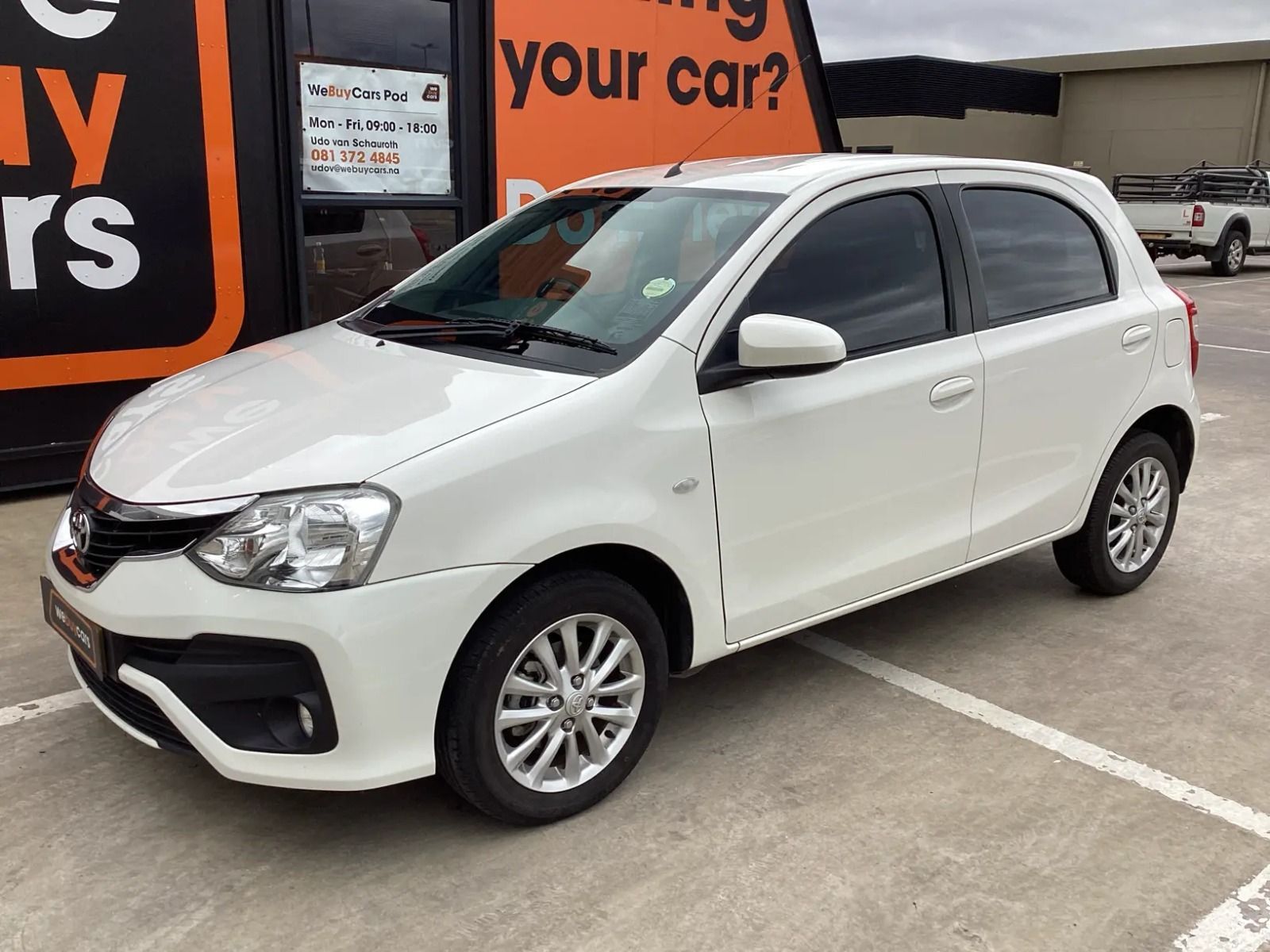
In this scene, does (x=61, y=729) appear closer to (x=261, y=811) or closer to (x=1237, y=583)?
(x=261, y=811)

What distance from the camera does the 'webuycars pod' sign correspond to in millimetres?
7312

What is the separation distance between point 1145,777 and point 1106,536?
1.43m

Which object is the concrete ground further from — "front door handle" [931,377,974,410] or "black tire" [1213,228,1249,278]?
"black tire" [1213,228,1249,278]

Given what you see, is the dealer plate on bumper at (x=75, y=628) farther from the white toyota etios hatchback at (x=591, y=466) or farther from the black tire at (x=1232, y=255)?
the black tire at (x=1232, y=255)

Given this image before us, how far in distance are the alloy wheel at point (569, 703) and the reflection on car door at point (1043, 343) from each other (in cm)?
155

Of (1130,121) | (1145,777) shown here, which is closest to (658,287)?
(1145,777)

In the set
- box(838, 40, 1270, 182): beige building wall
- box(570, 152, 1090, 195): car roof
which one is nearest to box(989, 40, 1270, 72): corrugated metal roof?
box(838, 40, 1270, 182): beige building wall

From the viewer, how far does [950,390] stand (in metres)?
3.78

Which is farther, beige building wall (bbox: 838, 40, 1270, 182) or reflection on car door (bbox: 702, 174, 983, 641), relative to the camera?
beige building wall (bbox: 838, 40, 1270, 182)

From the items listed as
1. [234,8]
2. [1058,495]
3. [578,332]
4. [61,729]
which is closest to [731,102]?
[234,8]

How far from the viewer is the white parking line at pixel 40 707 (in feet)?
12.0

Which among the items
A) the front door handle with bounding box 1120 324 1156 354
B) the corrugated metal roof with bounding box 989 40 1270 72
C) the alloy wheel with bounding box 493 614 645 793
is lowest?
the alloy wheel with bounding box 493 614 645 793

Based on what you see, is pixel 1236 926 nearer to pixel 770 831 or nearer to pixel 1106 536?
pixel 770 831

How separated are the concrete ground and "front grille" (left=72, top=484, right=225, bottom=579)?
761 millimetres
